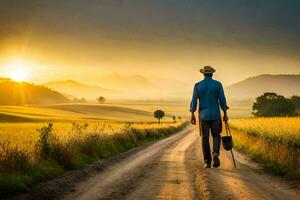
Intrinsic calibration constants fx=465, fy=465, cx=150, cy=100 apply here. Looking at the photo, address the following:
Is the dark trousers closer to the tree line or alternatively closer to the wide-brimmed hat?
the wide-brimmed hat

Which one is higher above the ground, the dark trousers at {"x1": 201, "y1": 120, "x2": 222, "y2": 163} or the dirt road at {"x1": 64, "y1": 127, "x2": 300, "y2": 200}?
the dark trousers at {"x1": 201, "y1": 120, "x2": 222, "y2": 163}

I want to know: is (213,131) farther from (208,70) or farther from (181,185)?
(181,185)

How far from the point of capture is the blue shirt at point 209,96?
47.5 ft

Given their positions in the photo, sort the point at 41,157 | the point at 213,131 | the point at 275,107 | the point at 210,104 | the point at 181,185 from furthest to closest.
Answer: the point at 275,107 < the point at 213,131 < the point at 210,104 < the point at 41,157 < the point at 181,185

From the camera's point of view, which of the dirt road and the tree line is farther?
the tree line

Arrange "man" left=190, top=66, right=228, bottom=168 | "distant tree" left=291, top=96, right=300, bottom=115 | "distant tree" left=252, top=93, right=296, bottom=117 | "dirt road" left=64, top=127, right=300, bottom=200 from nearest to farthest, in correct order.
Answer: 1. "dirt road" left=64, top=127, right=300, bottom=200
2. "man" left=190, top=66, right=228, bottom=168
3. "distant tree" left=252, top=93, right=296, bottom=117
4. "distant tree" left=291, top=96, right=300, bottom=115

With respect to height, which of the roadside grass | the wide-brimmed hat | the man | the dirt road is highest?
the wide-brimmed hat

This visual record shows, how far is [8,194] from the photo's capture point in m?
10.3

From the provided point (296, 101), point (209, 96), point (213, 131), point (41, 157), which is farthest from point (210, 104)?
point (296, 101)

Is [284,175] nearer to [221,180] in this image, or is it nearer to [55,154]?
[221,180]

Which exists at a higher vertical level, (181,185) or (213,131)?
(213,131)

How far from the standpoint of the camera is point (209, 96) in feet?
47.7

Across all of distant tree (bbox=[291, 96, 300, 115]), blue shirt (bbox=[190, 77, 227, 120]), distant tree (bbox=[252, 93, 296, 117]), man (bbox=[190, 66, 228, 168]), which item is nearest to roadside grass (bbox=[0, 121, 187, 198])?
man (bbox=[190, 66, 228, 168])

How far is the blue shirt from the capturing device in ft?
47.5
